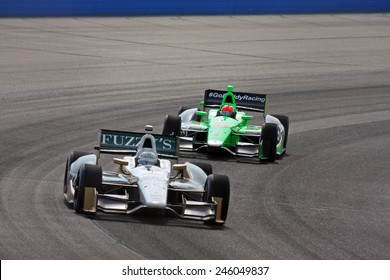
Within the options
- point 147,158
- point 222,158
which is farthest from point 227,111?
point 147,158

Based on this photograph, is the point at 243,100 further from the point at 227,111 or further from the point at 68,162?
the point at 68,162

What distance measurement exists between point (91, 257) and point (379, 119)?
1558 centimetres

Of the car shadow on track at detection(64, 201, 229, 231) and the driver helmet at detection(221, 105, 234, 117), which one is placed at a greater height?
the driver helmet at detection(221, 105, 234, 117)

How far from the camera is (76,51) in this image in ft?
114

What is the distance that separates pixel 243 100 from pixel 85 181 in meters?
7.79

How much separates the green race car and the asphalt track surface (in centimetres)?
37

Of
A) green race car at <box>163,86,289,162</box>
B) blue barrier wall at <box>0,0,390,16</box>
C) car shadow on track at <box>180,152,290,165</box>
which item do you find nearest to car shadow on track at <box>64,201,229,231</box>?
car shadow on track at <box>180,152,290,165</box>

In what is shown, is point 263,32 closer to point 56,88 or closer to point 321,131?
point 56,88

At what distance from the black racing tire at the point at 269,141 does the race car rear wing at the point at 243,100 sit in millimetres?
1722

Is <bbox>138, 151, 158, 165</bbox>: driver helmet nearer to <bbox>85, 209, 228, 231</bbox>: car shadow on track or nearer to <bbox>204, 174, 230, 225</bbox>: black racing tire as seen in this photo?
<bbox>85, 209, 228, 231</bbox>: car shadow on track

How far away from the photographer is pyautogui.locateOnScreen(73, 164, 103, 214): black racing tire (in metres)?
14.2

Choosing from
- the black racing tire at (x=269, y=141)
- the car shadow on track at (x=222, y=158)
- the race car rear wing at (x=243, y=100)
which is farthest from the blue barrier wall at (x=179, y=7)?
the black racing tire at (x=269, y=141)

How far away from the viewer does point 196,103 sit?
26.9m
